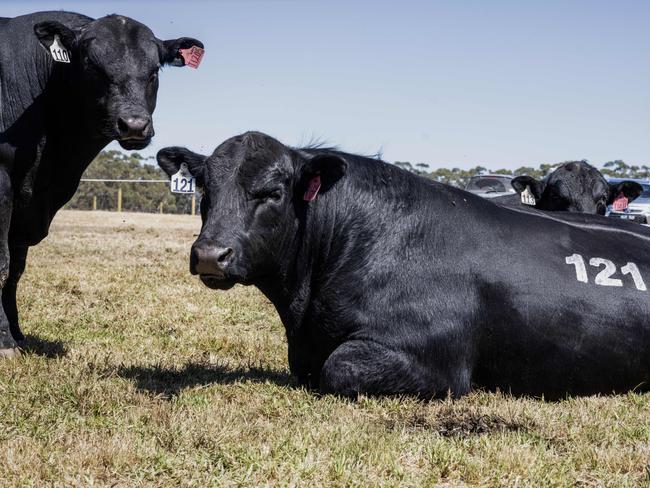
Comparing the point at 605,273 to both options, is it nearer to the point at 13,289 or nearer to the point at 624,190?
the point at 13,289

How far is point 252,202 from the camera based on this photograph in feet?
17.8

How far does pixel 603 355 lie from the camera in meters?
5.77

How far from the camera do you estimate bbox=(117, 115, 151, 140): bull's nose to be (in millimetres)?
6527

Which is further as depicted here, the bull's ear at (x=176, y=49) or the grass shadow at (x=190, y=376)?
the bull's ear at (x=176, y=49)

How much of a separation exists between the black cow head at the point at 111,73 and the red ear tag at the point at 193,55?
61 cm

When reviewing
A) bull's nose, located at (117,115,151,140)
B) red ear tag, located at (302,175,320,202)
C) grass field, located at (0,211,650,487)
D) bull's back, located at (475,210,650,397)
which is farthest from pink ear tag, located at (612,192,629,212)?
bull's nose, located at (117,115,151,140)

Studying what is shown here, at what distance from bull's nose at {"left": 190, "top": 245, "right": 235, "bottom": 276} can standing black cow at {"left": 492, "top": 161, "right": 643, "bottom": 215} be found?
21.7 feet

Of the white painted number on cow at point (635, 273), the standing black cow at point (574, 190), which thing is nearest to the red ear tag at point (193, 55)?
the white painted number on cow at point (635, 273)

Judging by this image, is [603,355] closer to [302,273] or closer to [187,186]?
[302,273]

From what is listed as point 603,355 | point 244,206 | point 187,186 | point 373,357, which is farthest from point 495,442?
point 187,186

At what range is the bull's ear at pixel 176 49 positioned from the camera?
755cm

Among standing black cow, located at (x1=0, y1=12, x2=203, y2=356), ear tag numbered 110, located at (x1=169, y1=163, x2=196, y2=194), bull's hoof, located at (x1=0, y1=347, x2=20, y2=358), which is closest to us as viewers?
ear tag numbered 110, located at (x1=169, y1=163, x2=196, y2=194)

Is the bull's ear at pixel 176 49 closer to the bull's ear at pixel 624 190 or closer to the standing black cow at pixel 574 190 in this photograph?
the standing black cow at pixel 574 190

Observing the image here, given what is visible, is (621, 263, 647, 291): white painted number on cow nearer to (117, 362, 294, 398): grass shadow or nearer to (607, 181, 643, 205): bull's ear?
(117, 362, 294, 398): grass shadow
